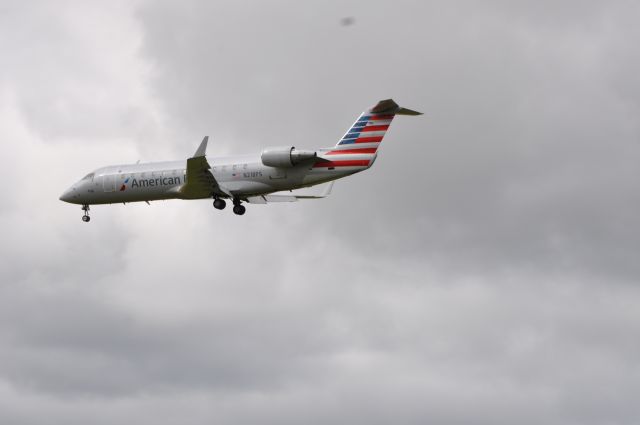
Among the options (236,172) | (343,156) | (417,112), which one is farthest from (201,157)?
(417,112)

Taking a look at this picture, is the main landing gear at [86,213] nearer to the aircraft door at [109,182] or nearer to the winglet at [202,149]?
the aircraft door at [109,182]

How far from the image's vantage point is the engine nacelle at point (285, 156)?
73062 mm

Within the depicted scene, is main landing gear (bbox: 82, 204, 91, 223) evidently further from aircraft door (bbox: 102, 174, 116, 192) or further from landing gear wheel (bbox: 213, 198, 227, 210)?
landing gear wheel (bbox: 213, 198, 227, 210)

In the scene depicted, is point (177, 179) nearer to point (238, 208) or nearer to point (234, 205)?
point (234, 205)

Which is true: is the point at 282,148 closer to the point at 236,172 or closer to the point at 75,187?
the point at 236,172

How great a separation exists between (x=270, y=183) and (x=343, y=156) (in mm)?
4861

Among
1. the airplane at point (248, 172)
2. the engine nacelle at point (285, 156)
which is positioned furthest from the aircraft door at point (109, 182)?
the engine nacelle at point (285, 156)

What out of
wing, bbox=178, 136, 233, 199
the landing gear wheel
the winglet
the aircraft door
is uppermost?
the aircraft door

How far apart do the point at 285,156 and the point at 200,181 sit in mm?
6093

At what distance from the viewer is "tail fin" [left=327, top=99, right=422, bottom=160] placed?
243ft

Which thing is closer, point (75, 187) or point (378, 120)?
point (378, 120)

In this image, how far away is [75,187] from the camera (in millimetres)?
82562

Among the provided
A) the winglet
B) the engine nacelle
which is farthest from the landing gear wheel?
the engine nacelle

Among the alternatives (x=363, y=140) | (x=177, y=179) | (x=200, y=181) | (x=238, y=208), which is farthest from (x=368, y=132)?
(x=177, y=179)
